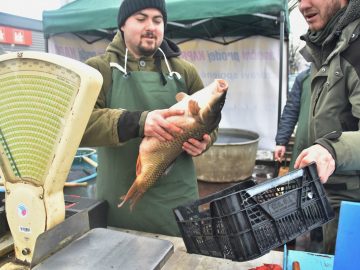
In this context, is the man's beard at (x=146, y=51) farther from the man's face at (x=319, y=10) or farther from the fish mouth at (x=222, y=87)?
the man's face at (x=319, y=10)

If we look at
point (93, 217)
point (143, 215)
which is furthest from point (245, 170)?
point (93, 217)

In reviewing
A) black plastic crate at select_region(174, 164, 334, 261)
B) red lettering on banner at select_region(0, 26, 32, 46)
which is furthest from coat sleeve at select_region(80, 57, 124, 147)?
red lettering on banner at select_region(0, 26, 32, 46)

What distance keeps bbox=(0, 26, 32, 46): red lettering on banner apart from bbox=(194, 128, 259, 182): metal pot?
9.02 metres

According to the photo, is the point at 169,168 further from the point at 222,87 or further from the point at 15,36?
the point at 15,36

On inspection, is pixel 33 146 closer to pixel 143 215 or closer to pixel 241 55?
pixel 143 215

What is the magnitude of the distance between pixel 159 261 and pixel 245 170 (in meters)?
4.95

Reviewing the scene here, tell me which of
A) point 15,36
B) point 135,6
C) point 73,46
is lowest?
point 135,6

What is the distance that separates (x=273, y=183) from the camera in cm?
108

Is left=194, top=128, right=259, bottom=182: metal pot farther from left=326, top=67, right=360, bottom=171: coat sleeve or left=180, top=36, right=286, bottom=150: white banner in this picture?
left=326, top=67, right=360, bottom=171: coat sleeve

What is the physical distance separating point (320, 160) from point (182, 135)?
2.60ft

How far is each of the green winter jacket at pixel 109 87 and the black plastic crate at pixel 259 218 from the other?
67cm

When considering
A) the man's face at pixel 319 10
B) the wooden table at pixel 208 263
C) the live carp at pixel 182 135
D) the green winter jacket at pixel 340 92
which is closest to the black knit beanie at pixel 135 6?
the live carp at pixel 182 135

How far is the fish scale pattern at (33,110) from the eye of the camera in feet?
3.51

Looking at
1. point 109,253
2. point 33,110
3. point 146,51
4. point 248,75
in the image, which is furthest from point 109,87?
point 248,75
